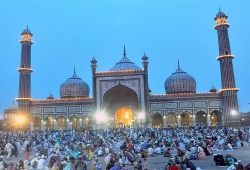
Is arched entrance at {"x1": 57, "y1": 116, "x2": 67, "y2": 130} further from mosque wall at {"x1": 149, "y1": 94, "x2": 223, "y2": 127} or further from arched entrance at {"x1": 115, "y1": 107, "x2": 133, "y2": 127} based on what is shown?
mosque wall at {"x1": 149, "y1": 94, "x2": 223, "y2": 127}

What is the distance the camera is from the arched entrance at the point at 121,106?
144 feet

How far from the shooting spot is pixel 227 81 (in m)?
41.0

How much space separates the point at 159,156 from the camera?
1880 centimetres

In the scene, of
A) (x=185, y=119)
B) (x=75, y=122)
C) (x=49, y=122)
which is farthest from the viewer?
(x=49, y=122)

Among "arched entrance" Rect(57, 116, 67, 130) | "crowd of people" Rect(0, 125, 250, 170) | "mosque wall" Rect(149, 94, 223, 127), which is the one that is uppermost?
"mosque wall" Rect(149, 94, 223, 127)

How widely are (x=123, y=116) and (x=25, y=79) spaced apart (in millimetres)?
14783

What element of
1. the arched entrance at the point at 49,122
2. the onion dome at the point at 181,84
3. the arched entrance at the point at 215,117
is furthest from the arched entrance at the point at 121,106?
the arched entrance at the point at 215,117

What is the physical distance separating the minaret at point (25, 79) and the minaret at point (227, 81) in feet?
86.0

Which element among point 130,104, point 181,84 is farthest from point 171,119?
point 181,84

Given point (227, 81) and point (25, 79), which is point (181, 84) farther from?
point (25, 79)

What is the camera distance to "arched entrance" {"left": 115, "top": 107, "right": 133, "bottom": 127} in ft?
145

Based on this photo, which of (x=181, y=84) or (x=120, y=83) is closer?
(x=120, y=83)

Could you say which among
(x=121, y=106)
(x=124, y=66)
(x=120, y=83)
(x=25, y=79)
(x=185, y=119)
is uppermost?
(x=124, y=66)

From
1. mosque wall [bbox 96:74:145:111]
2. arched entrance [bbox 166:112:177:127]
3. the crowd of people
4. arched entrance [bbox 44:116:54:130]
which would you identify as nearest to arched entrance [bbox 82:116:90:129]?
mosque wall [bbox 96:74:145:111]
